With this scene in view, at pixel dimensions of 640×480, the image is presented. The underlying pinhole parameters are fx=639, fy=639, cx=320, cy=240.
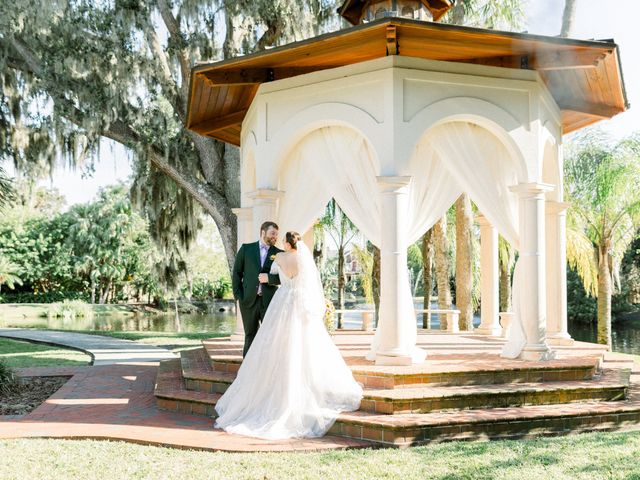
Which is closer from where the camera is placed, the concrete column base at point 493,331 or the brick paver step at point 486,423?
the brick paver step at point 486,423

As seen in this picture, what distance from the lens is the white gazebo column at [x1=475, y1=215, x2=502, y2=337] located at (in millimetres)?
11500

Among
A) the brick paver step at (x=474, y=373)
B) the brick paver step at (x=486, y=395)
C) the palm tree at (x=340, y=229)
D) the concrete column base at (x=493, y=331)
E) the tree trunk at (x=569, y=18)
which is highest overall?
the tree trunk at (x=569, y=18)

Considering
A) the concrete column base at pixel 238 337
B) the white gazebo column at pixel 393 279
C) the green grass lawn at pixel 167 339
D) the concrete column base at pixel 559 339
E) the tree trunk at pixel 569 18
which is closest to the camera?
the white gazebo column at pixel 393 279

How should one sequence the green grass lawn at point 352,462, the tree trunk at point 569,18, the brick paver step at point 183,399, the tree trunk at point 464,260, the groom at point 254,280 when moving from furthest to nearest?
1. the tree trunk at point 464,260
2. the tree trunk at point 569,18
3. the groom at point 254,280
4. the brick paver step at point 183,399
5. the green grass lawn at point 352,462

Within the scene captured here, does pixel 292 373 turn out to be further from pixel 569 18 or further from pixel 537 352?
pixel 569 18

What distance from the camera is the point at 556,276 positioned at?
9.71 m

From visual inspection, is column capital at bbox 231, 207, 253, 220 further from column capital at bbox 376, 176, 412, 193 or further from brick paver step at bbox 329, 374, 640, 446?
brick paver step at bbox 329, 374, 640, 446

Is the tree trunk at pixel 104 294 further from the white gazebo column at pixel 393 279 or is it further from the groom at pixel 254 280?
the white gazebo column at pixel 393 279

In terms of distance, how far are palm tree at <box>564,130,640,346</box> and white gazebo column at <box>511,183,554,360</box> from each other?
8909 mm

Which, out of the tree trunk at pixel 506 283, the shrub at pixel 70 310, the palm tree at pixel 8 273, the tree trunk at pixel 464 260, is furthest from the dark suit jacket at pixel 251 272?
the palm tree at pixel 8 273

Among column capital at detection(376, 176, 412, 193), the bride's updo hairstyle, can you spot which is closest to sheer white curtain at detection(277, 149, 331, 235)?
column capital at detection(376, 176, 412, 193)

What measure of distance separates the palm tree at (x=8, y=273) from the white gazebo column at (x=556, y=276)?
34.3 m

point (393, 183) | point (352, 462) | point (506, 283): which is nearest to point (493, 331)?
point (393, 183)

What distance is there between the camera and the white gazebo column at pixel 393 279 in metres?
7.23
